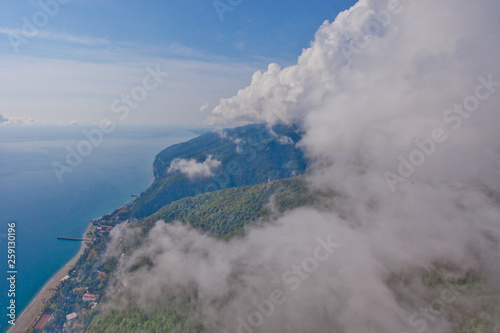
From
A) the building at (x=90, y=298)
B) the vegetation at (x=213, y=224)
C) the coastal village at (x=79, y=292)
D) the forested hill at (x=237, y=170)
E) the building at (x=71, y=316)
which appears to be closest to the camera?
the vegetation at (x=213, y=224)

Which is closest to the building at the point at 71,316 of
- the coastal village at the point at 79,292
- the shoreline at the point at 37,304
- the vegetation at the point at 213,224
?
the coastal village at the point at 79,292

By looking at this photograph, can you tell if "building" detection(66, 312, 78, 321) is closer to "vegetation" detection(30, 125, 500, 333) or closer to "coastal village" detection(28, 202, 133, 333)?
"coastal village" detection(28, 202, 133, 333)

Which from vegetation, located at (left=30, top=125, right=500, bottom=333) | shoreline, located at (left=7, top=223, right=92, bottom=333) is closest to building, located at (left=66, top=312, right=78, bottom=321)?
vegetation, located at (left=30, top=125, right=500, bottom=333)

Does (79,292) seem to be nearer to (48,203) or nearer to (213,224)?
(213,224)

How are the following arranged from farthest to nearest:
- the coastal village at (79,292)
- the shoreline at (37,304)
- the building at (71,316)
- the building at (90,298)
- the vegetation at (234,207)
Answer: the vegetation at (234,207)
the building at (90,298)
the building at (71,316)
the coastal village at (79,292)
the shoreline at (37,304)

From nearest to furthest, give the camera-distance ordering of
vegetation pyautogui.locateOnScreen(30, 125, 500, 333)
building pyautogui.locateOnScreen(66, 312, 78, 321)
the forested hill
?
vegetation pyautogui.locateOnScreen(30, 125, 500, 333) < building pyautogui.locateOnScreen(66, 312, 78, 321) < the forested hill

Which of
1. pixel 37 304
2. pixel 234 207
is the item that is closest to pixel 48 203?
pixel 37 304

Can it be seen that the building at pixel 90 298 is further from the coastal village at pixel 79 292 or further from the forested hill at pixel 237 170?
the forested hill at pixel 237 170
